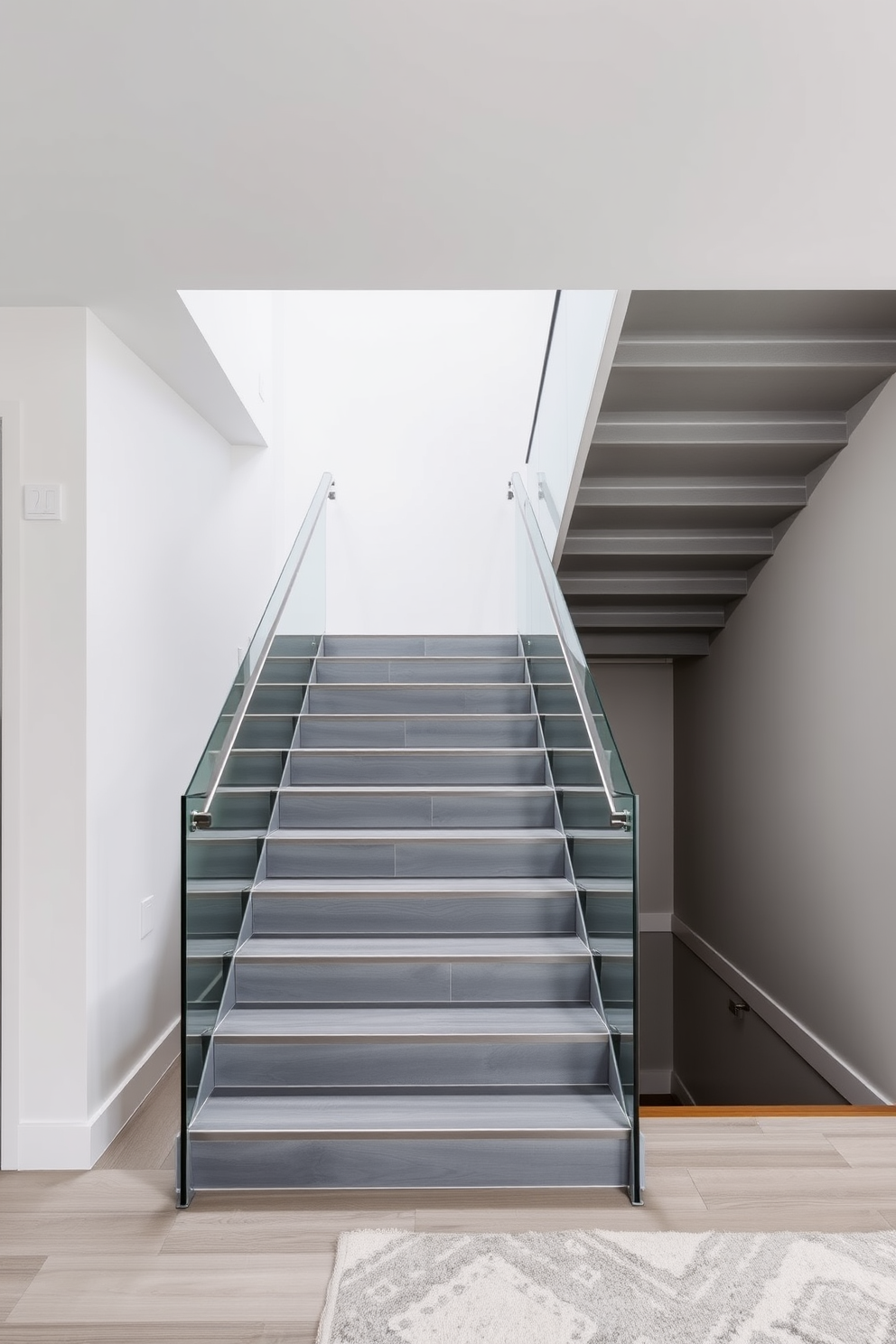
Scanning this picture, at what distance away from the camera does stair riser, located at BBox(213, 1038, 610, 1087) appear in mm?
2863

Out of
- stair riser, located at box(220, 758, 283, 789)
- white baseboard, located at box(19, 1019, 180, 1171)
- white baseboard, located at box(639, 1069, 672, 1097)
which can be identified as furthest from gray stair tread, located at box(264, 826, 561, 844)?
white baseboard, located at box(639, 1069, 672, 1097)

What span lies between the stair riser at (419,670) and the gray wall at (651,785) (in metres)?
1.82

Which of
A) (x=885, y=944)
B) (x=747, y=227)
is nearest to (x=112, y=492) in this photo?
(x=747, y=227)

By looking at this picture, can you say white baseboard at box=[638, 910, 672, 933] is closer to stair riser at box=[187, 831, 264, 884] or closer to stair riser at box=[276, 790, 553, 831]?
stair riser at box=[276, 790, 553, 831]

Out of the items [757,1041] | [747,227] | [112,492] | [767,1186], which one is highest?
[747,227]

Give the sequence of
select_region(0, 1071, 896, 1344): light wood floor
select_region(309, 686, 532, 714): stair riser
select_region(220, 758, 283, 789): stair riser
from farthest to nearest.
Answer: select_region(309, 686, 532, 714): stair riser
select_region(220, 758, 283, 789): stair riser
select_region(0, 1071, 896, 1344): light wood floor

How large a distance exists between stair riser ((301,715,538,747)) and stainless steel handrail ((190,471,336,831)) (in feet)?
2.18

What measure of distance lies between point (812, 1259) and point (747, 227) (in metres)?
2.75

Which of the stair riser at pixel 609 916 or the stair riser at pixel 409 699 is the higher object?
the stair riser at pixel 409 699

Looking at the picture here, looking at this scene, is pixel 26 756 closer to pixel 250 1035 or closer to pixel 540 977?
pixel 250 1035

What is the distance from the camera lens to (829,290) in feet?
9.98

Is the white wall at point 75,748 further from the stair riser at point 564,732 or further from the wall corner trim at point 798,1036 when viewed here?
the wall corner trim at point 798,1036

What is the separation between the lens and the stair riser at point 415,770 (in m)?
4.18

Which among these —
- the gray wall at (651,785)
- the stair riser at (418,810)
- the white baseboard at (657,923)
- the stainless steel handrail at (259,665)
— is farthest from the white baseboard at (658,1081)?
the stainless steel handrail at (259,665)
